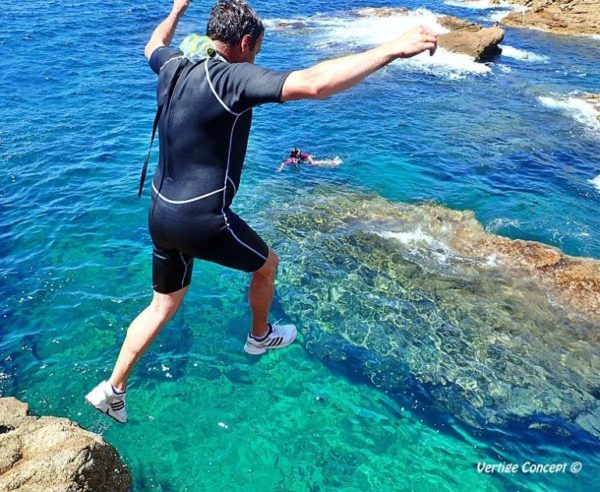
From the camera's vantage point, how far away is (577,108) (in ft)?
66.0

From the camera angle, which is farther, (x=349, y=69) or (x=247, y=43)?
(x=247, y=43)

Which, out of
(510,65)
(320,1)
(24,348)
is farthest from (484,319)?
(320,1)

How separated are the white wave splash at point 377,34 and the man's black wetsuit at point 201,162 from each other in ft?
60.2

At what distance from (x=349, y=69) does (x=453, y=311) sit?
6.02 m

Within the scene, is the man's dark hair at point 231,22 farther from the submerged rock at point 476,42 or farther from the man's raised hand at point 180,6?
the submerged rock at point 476,42

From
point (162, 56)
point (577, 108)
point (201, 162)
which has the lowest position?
point (577, 108)

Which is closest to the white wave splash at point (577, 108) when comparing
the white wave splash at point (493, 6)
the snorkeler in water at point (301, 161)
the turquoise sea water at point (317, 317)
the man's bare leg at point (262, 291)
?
the turquoise sea water at point (317, 317)

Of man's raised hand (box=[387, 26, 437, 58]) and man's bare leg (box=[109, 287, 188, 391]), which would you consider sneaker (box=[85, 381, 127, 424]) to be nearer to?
man's bare leg (box=[109, 287, 188, 391])

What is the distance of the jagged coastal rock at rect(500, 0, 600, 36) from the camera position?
32312mm

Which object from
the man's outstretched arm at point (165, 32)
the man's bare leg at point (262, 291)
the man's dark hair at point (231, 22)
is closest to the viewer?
the man's dark hair at point (231, 22)

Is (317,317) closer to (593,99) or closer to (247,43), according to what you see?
(247,43)

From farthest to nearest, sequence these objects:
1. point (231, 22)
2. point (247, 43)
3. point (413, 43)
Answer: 1. point (247, 43)
2. point (231, 22)
3. point (413, 43)

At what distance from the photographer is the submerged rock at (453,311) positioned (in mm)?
7238

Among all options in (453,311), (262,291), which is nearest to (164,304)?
(262,291)
